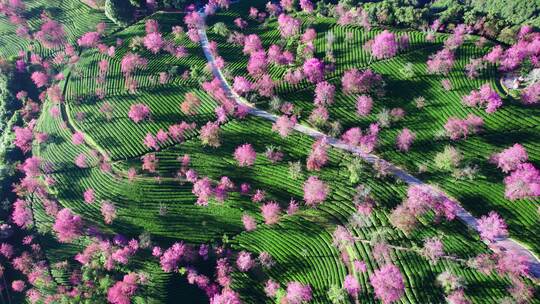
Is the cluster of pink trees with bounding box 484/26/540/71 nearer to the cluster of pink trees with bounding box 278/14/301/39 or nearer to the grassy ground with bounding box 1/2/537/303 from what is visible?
the grassy ground with bounding box 1/2/537/303

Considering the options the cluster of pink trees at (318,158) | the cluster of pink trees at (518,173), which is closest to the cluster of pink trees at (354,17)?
the cluster of pink trees at (318,158)

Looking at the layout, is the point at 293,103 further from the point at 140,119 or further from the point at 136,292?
the point at 136,292

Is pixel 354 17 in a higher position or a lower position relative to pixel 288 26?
higher

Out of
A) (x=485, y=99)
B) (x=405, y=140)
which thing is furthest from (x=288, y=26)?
(x=485, y=99)

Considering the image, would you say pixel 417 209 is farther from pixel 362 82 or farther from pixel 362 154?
pixel 362 82

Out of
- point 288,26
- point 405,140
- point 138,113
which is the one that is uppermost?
point 288,26

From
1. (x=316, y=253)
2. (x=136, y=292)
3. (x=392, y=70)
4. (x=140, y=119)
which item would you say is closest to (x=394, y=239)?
(x=316, y=253)
